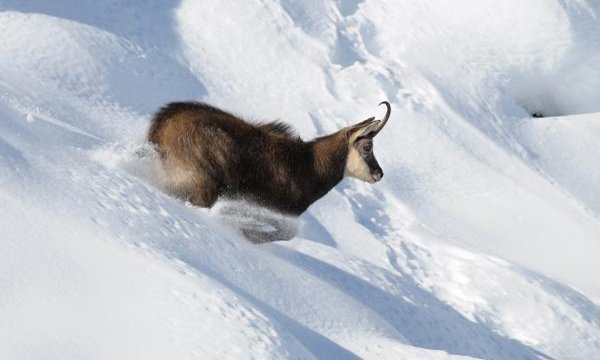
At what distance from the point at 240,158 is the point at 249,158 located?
11 centimetres

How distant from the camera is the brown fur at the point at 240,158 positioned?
28.3 feet

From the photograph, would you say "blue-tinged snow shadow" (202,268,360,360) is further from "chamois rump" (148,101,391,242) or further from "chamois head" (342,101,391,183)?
"chamois head" (342,101,391,183)

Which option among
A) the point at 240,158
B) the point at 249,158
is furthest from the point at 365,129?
the point at 240,158

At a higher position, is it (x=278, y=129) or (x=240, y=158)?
(x=278, y=129)

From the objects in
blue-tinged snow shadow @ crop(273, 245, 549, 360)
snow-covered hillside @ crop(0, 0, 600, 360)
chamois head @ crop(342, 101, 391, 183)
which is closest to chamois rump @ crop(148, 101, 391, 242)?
chamois head @ crop(342, 101, 391, 183)

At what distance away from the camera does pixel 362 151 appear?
968 centimetres

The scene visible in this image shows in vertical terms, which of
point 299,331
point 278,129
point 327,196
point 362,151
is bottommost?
point 327,196

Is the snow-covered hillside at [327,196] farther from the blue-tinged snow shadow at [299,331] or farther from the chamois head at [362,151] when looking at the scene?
the chamois head at [362,151]

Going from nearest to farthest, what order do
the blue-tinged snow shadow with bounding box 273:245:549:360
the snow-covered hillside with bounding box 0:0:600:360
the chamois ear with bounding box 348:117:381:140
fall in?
1. the snow-covered hillside with bounding box 0:0:600:360
2. the blue-tinged snow shadow with bounding box 273:245:549:360
3. the chamois ear with bounding box 348:117:381:140

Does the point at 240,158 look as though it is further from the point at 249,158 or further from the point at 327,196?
the point at 327,196

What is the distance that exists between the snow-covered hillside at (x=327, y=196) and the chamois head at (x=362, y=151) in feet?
2.81

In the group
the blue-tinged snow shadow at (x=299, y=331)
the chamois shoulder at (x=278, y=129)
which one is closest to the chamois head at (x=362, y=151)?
the chamois shoulder at (x=278, y=129)

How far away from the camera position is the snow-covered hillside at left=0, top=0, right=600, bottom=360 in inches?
219

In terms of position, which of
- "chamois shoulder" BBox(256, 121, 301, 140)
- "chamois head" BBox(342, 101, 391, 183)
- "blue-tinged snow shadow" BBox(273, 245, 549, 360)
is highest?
"chamois shoulder" BBox(256, 121, 301, 140)
